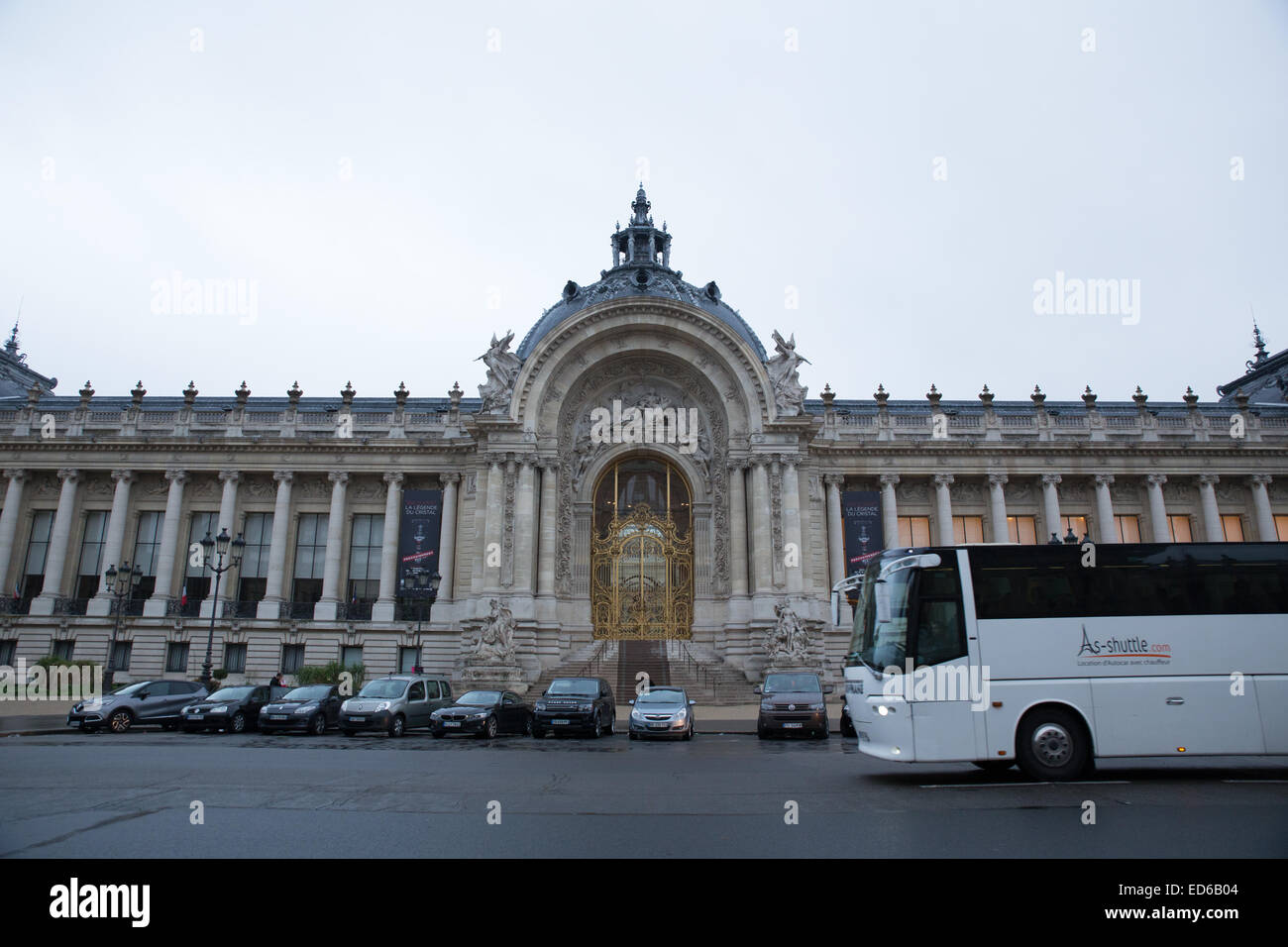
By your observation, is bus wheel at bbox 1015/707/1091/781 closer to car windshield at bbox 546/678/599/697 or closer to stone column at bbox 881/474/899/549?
car windshield at bbox 546/678/599/697

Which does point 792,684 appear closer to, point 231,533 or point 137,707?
A: point 137,707

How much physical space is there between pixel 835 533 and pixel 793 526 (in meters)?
3.94

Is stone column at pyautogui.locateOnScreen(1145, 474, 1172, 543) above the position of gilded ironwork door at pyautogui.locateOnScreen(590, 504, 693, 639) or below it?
above

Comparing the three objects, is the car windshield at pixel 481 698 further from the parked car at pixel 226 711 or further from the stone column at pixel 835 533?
the stone column at pixel 835 533

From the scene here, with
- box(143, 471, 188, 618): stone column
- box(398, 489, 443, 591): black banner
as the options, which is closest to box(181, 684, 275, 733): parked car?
box(398, 489, 443, 591): black banner

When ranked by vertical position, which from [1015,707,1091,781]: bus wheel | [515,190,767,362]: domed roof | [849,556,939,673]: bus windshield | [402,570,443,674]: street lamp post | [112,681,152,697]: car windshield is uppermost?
[515,190,767,362]: domed roof

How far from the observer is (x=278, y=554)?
35.4 m

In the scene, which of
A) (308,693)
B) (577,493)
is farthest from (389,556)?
(308,693)

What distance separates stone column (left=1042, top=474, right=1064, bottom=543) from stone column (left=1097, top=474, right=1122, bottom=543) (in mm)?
1217

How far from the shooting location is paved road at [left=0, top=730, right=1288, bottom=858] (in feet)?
21.8
